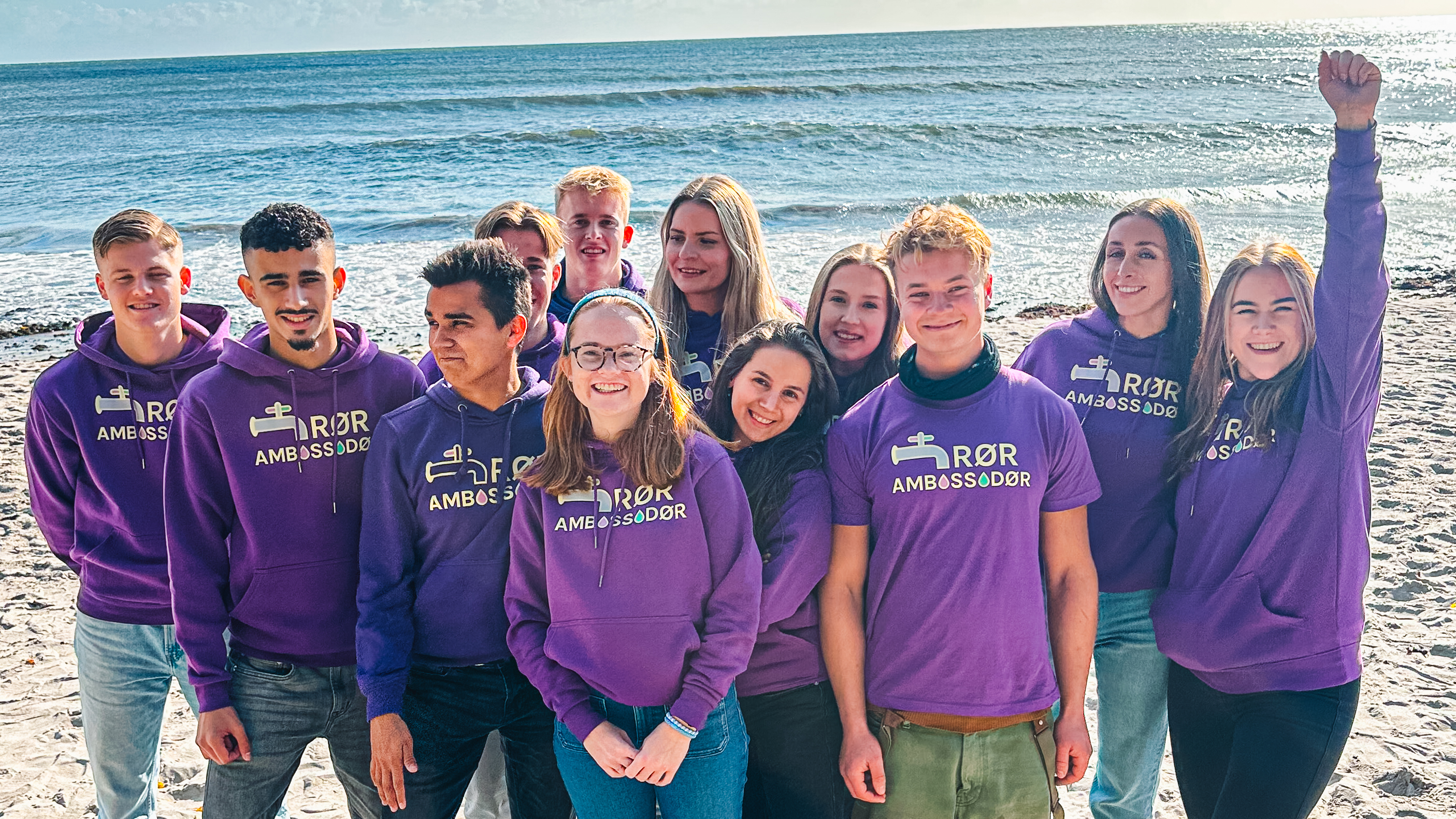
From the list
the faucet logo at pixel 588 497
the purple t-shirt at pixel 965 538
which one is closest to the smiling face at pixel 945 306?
the purple t-shirt at pixel 965 538

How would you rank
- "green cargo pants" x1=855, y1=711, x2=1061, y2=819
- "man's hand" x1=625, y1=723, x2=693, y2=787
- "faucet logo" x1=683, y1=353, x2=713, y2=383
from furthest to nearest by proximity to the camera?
"faucet logo" x1=683, y1=353, x2=713, y2=383 → "green cargo pants" x1=855, y1=711, x2=1061, y2=819 → "man's hand" x1=625, y1=723, x2=693, y2=787

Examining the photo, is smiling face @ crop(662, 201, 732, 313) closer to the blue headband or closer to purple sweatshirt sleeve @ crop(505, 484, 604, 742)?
the blue headband

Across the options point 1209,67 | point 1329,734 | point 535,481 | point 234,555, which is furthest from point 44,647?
point 1209,67

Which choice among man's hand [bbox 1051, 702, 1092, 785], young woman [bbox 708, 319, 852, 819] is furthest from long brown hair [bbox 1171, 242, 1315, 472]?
young woman [bbox 708, 319, 852, 819]

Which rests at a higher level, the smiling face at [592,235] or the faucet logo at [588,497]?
the smiling face at [592,235]

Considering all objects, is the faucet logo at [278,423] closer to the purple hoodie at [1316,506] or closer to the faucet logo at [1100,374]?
the faucet logo at [1100,374]

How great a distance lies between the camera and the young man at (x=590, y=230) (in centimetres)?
408

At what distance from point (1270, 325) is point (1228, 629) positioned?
0.93 m

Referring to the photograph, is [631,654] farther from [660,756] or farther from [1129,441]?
[1129,441]

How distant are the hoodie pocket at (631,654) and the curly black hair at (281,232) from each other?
4.68ft

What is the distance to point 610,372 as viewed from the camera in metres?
2.71

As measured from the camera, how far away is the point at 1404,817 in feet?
12.9

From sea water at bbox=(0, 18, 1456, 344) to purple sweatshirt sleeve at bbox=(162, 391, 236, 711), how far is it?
27.4 feet

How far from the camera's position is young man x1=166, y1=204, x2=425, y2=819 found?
9.48ft
